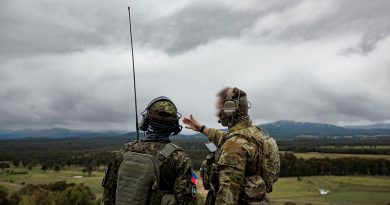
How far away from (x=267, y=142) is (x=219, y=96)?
1189mm

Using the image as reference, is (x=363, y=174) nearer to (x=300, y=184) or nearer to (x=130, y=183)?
(x=300, y=184)

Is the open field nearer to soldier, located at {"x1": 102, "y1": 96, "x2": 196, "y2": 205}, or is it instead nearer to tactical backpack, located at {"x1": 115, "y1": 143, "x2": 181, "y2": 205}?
soldier, located at {"x1": 102, "y1": 96, "x2": 196, "y2": 205}

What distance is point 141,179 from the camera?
6641 millimetres

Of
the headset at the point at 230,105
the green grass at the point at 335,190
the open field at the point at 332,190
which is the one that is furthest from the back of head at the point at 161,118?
the green grass at the point at 335,190

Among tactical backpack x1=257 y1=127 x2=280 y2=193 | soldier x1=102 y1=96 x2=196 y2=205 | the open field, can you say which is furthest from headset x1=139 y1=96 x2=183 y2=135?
the open field

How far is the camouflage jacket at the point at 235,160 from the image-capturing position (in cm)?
687

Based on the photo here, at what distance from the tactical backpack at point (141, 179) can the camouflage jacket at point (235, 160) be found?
86 cm

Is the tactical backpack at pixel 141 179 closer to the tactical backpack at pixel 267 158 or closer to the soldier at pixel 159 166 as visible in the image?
the soldier at pixel 159 166

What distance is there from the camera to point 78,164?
7234 inches

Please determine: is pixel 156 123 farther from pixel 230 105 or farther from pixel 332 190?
pixel 332 190

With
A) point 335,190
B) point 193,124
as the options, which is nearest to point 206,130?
point 193,124

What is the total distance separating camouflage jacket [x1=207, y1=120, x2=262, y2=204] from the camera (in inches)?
270

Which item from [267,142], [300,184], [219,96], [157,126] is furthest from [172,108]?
[300,184]

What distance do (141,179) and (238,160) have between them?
159cm
